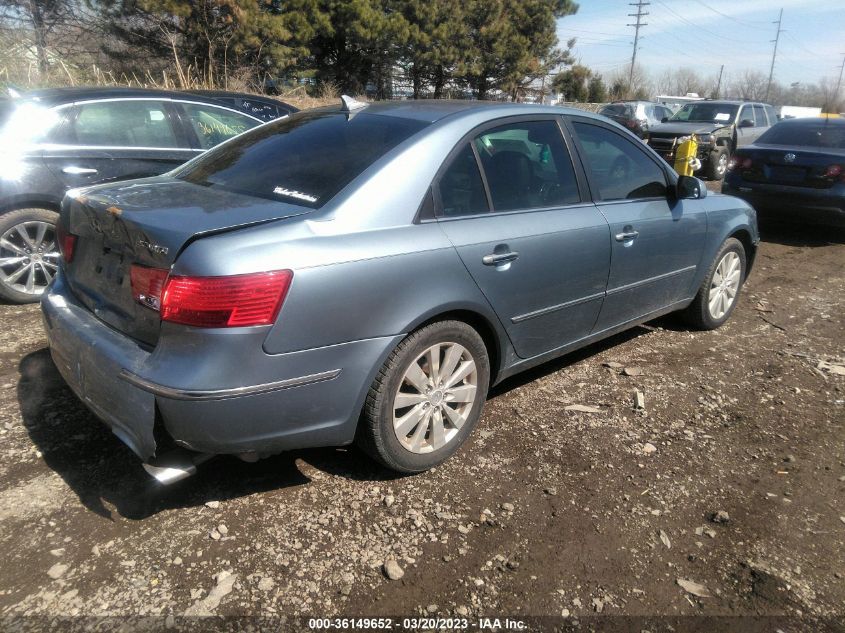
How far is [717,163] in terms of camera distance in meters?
13.4

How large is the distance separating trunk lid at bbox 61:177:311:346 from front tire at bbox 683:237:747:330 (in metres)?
3.38

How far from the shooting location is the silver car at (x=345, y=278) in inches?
91.2

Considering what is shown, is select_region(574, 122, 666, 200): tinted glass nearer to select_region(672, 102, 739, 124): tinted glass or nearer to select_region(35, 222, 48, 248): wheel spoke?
select_region(35, 222, 48, 248): wheel spoke

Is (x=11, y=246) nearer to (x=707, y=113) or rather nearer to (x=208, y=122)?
(x=208, y=122)

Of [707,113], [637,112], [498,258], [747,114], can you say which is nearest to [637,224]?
[498,258]

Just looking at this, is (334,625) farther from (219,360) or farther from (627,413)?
(627,413)

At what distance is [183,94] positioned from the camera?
5.90 meters

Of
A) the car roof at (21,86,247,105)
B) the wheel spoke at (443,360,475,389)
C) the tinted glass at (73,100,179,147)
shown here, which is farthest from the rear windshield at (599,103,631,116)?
the wheel spoke at (443,360,475,389)

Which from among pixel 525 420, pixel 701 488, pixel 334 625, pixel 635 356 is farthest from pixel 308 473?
pixel 635 356

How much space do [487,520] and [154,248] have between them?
171cm

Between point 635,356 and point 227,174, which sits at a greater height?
point 227,174

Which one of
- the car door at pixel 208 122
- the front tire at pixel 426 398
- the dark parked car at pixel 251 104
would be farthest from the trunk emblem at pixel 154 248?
the dark parked car at pixel 251 104

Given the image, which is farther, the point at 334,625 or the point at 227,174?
the point at 227,174

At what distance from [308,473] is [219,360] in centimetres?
95
